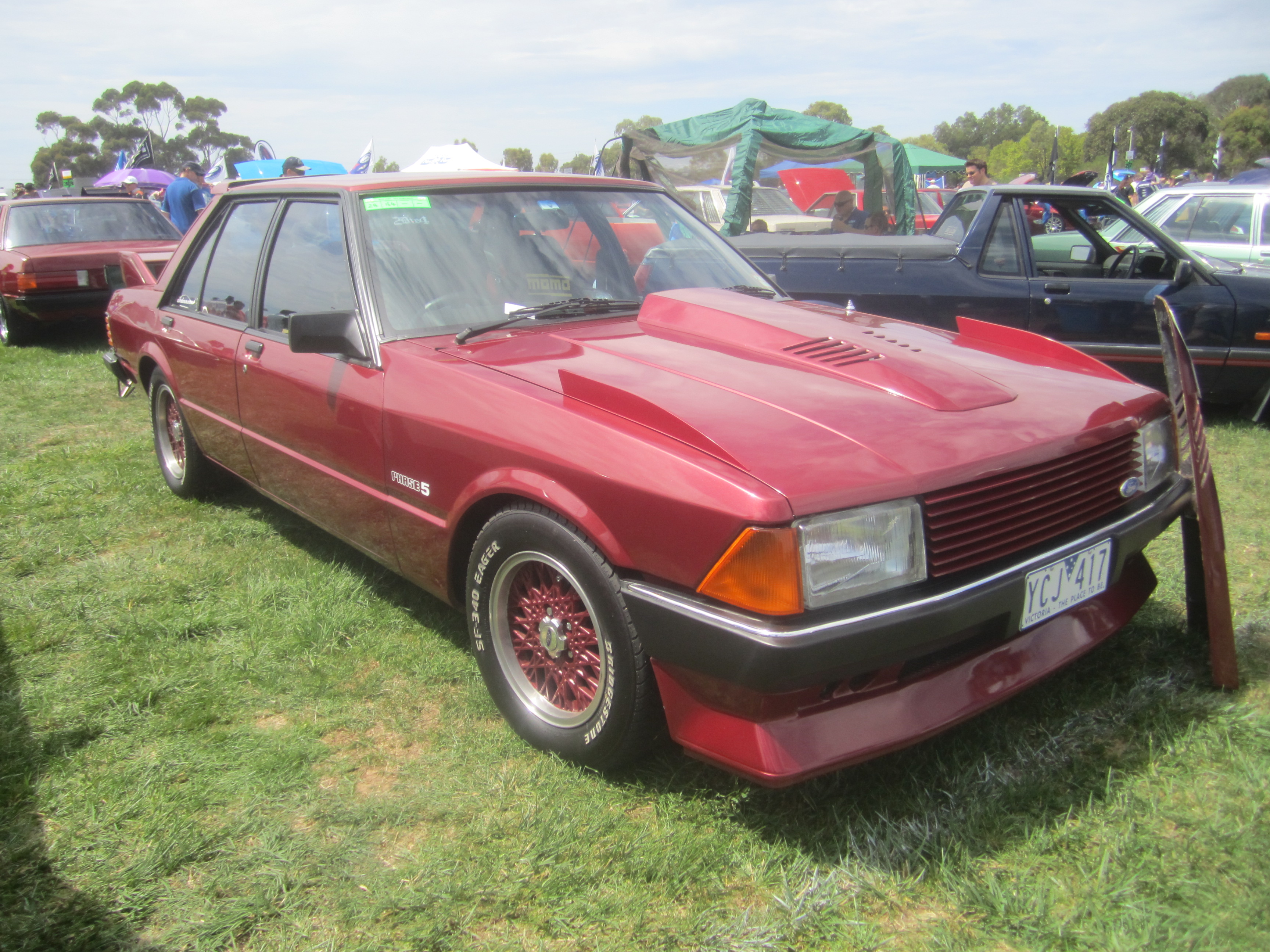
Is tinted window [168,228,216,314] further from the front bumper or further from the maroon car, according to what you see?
the maroon car

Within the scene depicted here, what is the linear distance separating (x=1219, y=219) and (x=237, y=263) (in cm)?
866

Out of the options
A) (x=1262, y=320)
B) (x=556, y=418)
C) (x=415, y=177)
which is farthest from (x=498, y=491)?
(x=1262, y=320)

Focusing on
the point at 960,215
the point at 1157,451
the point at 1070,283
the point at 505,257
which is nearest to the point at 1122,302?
the point at 1070,283

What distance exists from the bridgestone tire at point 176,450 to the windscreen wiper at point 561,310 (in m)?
2.10

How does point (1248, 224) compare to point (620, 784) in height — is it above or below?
above

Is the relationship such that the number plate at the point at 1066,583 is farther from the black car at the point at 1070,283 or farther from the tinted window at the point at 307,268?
the black car at the point at 1070,283

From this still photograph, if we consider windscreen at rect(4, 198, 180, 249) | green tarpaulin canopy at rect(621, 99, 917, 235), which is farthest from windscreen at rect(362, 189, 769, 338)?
windscreen at rect(4, 198, 180, 249)

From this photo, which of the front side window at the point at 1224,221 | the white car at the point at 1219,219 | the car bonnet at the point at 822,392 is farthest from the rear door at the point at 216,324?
the front side window at the point at 1224,221

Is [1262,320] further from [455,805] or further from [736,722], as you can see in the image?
[455,805]

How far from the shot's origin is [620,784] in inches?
87.9

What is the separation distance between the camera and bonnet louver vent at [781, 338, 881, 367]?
241 cm

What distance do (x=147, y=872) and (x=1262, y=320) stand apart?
608 centimetres

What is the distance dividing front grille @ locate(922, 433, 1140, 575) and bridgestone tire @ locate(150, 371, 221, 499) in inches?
137

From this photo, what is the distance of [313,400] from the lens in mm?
2980
